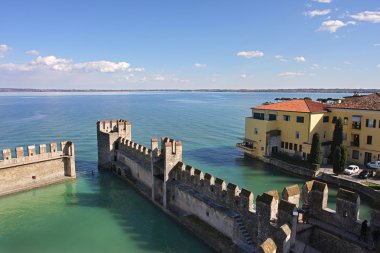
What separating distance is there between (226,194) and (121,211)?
9789 millimetres

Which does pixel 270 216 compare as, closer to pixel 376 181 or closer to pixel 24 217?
pixel 24 217

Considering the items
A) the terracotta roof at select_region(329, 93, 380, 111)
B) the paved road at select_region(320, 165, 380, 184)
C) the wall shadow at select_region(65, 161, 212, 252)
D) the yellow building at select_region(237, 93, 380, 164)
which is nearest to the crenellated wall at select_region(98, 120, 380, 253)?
the wall shadow at select_region(65, 161, 212, 252)

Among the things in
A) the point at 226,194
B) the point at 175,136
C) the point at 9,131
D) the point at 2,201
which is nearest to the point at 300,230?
the point at 226,194

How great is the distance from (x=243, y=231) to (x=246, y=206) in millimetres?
1330

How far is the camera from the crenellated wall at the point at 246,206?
1150 centimetres

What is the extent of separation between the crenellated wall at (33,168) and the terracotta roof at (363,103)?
107 ft

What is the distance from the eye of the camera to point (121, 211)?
23609 mm

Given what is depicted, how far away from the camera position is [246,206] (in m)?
16.2

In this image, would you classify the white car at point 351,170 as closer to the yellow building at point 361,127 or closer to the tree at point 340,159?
the tree at point 340,159

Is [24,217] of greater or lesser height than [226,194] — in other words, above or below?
below

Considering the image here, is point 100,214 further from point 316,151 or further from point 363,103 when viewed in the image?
point 363,103

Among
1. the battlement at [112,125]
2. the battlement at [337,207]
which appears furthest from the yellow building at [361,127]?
the battlement at [337,207]

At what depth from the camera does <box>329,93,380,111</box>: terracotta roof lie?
34844mm

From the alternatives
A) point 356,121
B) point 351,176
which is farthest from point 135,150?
point 356,121
